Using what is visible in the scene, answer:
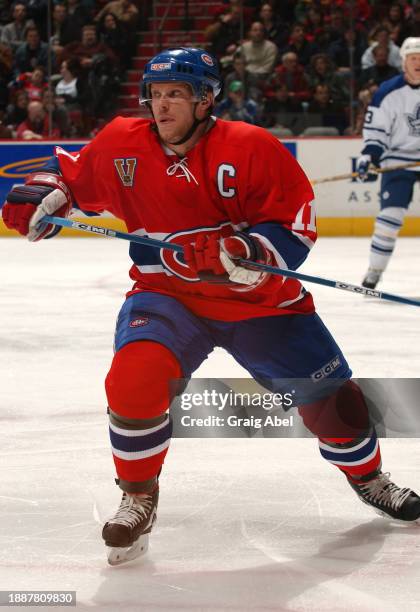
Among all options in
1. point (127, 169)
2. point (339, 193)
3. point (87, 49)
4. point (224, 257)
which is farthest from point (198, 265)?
point (87, 49)

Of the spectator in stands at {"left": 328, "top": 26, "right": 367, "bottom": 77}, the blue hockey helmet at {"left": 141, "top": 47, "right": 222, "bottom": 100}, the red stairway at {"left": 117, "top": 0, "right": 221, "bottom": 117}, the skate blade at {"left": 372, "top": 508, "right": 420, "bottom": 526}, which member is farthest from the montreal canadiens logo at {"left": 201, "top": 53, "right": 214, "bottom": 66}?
the red stairway at {"left": 117, "top": 0, "right": 221, "bottom": 117}

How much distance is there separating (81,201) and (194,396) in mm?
479

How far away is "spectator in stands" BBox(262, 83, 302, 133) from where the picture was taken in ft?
30.8

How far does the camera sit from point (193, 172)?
7.67 ft

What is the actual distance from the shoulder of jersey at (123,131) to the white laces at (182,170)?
0.33ft

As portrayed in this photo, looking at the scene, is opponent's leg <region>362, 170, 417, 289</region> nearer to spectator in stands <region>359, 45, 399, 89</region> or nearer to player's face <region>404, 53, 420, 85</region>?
player's face <region>404, 53, 420, 85</region>

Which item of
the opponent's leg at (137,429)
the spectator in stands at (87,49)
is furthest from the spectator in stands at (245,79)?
the opponent's leg at (137,429)

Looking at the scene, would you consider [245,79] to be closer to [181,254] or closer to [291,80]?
[291,80]

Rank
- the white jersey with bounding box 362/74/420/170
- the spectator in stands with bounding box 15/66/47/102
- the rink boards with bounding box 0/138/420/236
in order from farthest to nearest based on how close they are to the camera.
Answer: the spectator in stands with bounding box 15/66/47/102 < the rink boards with bounding box 0/138/420/236 < the white jersey with bounding box 362/74/420/170

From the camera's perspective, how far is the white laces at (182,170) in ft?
7.66

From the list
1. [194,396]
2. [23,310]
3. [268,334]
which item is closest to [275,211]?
[268,334]

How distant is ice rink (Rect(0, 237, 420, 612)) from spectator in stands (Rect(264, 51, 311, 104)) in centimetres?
532

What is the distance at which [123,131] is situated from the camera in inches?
95.8

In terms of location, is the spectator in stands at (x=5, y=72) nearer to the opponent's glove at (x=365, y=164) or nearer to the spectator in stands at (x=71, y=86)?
the spectator in stands at (x=71, y=86)
